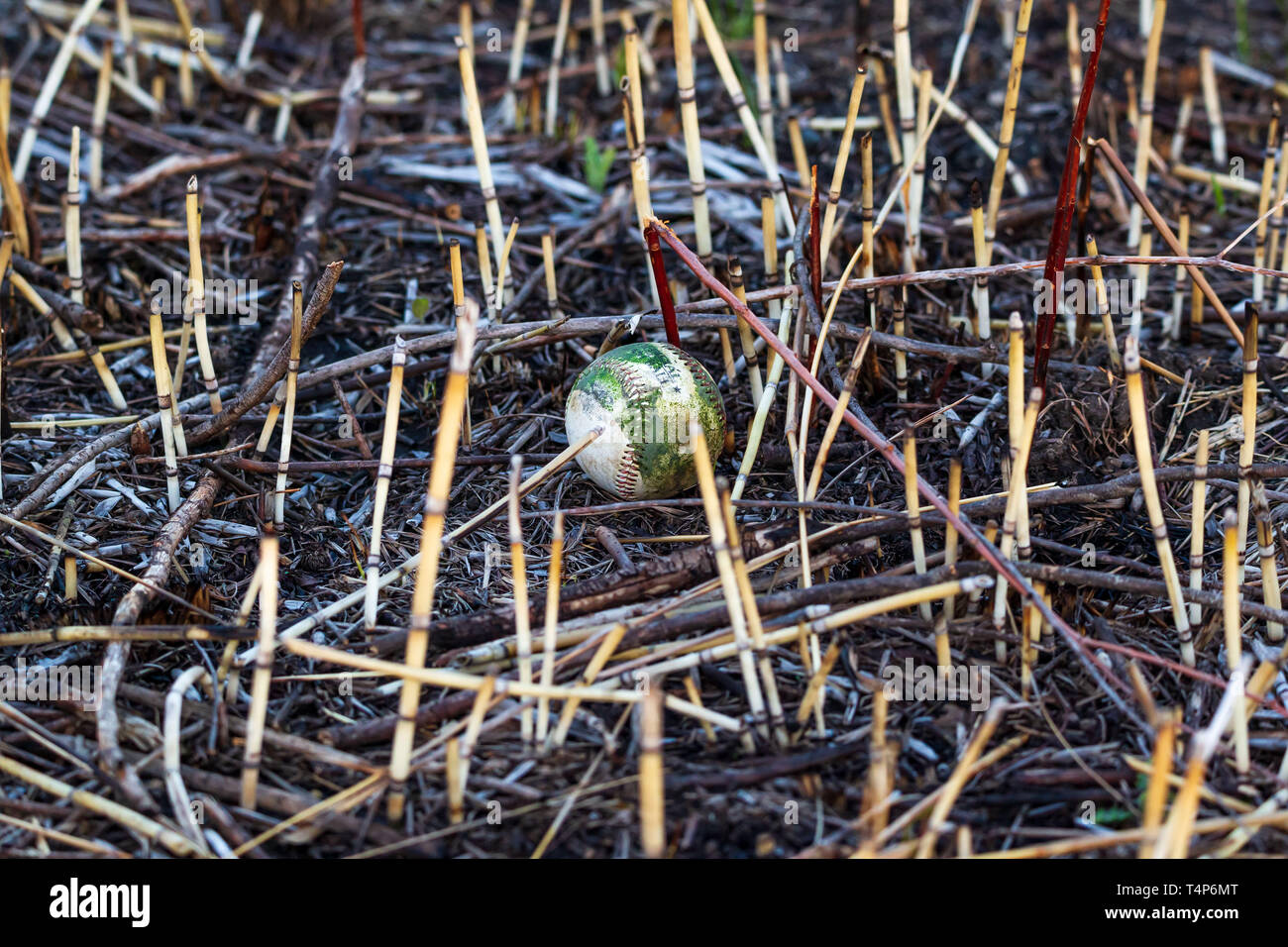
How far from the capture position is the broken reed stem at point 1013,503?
2.75m

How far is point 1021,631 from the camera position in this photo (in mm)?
3025

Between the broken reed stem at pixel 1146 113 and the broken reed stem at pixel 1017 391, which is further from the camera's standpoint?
the broken reed stem at pixel 1146 113

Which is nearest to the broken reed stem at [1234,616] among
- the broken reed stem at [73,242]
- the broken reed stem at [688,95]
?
the broken reed stem at [688,95]

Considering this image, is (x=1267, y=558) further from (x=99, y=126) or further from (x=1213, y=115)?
(x=99, y=126)

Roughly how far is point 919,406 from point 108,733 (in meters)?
2.38

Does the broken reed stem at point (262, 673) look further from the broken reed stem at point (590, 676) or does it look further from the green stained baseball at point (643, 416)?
the green stained baseball at point (643, 416)

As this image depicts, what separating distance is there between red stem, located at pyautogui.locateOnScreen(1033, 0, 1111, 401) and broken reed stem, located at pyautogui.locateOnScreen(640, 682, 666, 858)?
5.28ft

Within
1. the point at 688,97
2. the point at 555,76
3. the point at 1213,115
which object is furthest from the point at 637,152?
the point at 1213,115

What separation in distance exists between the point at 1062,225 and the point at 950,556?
0.97 meters

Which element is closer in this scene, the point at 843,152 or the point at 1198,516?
the point at 1198,516

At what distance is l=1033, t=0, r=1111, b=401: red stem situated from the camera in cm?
322

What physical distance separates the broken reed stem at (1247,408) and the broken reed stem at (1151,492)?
26cm

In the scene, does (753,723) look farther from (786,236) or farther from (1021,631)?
(786,236)

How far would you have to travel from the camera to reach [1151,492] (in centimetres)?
279
